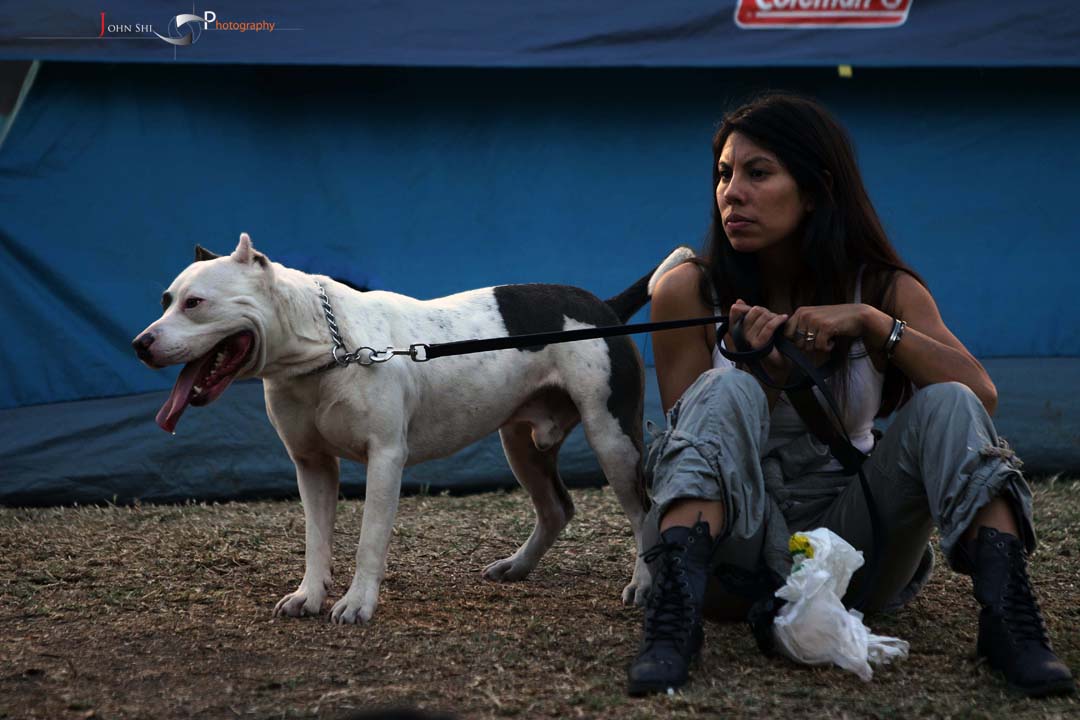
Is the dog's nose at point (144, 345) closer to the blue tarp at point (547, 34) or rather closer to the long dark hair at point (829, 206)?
the long dark hair at point (829, 206)

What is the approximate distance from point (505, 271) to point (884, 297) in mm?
3126

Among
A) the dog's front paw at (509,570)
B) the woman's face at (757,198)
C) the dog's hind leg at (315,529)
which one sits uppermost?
the woman's face at (757,198)

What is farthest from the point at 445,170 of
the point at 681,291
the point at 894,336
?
the point at 894,336

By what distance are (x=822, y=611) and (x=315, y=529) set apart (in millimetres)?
1649

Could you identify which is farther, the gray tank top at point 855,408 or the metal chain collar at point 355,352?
the metal chain collar at point 355,352

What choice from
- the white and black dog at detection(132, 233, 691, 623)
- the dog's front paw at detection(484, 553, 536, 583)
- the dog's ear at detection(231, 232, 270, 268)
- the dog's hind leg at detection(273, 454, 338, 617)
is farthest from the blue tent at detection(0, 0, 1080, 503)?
the dog's ear at detection(231, 232, 270, 268)

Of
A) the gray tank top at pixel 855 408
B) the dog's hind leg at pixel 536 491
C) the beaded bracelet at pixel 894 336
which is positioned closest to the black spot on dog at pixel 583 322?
the dog's hind leg at pixel 536 491

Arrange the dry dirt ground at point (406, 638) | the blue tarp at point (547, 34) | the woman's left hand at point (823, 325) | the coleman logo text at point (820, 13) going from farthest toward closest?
the coleman logo text at point (820, 13) < the blue tarp at point (547, 34) < the woman's left hand at point (823, 325) < the dry dirt ground at point (406, 638)

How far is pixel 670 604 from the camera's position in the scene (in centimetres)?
275

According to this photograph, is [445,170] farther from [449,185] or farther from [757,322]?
[757,322]

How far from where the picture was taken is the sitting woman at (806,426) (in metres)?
2.70

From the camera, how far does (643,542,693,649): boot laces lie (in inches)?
107

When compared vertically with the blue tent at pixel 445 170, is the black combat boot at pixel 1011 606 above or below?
below

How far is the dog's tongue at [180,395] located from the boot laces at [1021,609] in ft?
7.19
